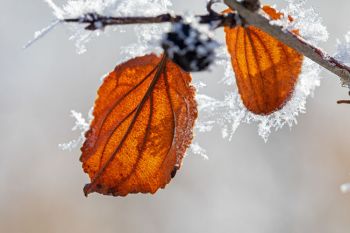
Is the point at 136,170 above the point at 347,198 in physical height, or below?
above

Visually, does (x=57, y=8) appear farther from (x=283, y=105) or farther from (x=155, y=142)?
(x=283, y=105)

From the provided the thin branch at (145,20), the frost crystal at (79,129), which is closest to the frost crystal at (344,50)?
Result: the thin branch at (145,20)

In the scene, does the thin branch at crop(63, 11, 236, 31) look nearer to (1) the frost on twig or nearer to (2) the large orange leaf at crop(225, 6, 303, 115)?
(1) the frost on twig

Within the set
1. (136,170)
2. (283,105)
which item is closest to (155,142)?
(136,170)

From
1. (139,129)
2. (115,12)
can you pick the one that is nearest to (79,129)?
(139,129)

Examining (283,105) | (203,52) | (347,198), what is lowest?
(347,198)

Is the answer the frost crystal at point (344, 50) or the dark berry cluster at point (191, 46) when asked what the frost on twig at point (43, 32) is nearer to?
the dark berry cluster at point (191, 46)
